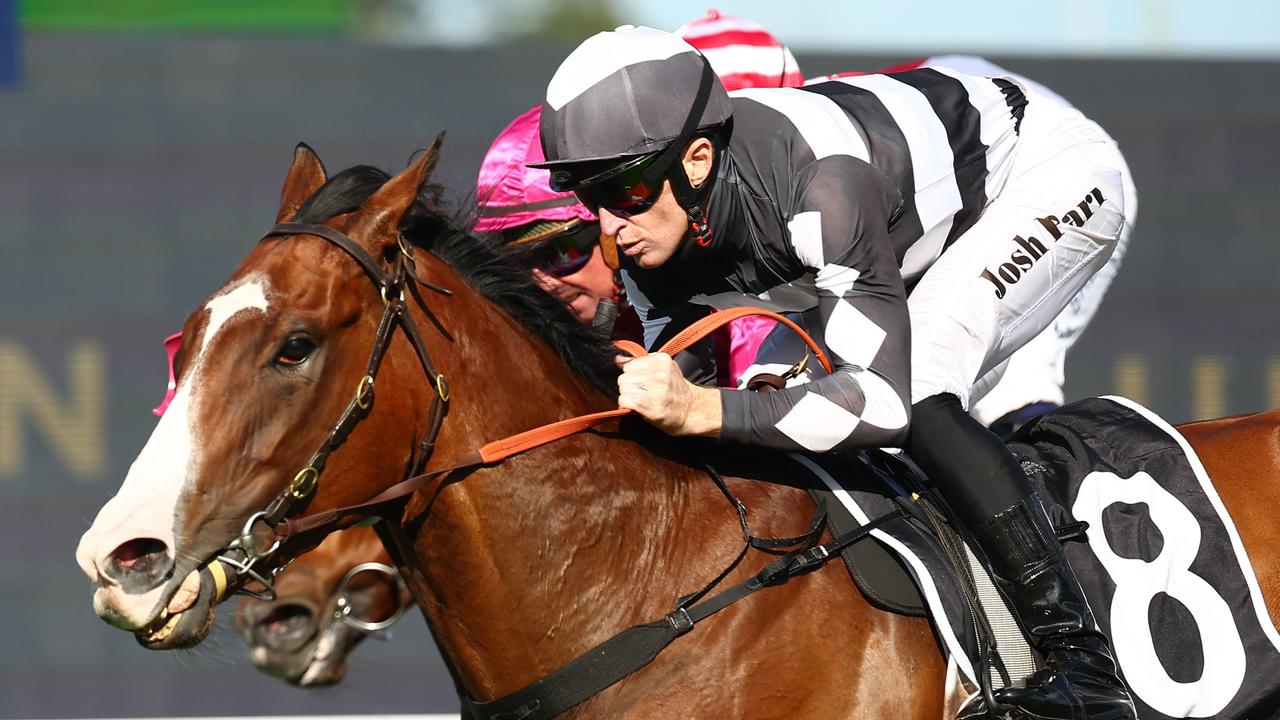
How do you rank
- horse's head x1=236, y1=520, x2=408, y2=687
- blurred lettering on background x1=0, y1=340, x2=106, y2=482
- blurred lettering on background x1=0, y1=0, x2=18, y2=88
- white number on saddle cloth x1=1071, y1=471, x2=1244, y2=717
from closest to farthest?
white number on saddle cloth x1=1071, y1=471, x2=1244, y2=717 → horse's head x1=236, y1=520, x2=408, y2=687 → blurred lettering on background x1=0, y1=340, x2=106, y2=482 → blurred lettering on background x1=0, y1=0, x2=18, y2=88

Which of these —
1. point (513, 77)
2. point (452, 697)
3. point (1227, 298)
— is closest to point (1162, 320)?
point (1227, 298)

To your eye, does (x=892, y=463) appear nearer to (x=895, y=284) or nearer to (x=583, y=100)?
(x=895, y=284)

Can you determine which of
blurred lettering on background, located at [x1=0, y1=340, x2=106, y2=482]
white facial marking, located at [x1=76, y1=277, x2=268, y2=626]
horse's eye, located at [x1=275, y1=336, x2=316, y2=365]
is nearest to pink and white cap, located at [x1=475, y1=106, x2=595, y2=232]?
horse's eye, located at [x1=275, y1=336, x2=316, y2=365]

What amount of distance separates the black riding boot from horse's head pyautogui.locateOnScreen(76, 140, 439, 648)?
90 centimetres

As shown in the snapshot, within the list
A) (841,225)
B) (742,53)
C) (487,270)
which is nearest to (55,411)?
(742,53)

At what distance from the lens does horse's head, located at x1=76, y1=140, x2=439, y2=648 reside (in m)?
1.83

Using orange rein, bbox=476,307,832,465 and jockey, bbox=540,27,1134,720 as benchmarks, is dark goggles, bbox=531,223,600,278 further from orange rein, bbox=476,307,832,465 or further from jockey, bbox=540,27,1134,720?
orange rein, bbox=476,307,832,465

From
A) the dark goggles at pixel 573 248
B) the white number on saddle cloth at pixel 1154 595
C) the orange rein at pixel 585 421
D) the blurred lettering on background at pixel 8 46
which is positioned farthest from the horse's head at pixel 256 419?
the blurred lettering on background at pixel 8 46

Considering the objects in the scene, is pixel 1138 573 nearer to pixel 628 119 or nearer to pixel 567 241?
pixel 628 119

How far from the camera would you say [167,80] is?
17.7 ft

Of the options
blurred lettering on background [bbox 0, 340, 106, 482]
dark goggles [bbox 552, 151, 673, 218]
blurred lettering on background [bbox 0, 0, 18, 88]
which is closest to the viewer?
dark goggles [bbox 552, 151, 673, 218]

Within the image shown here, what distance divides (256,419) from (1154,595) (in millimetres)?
1416

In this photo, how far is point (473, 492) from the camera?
82.0 inches

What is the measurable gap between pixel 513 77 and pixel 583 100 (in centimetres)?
345
